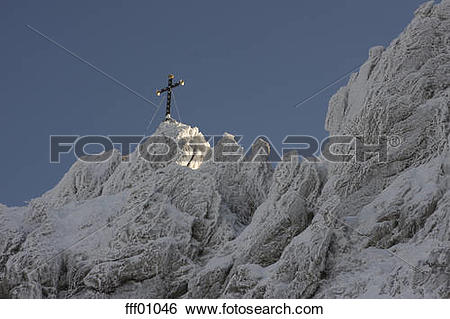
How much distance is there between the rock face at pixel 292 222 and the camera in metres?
28.9

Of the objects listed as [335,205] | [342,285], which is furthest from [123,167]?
[342,285]

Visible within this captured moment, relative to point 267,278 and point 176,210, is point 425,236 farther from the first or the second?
point 176,210

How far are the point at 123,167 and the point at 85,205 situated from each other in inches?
165

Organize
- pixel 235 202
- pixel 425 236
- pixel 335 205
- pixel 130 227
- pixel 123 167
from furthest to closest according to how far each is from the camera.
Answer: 1. pixel 123 167
2. pixel 235 202
3. pixel 130 227
4. pixel 335 205
5. pixel 425 236

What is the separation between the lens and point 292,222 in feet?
107

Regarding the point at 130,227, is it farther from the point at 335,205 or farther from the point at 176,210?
the point at 335,205

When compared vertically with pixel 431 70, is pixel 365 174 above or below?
below

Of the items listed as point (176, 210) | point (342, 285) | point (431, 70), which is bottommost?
point (342, 285)

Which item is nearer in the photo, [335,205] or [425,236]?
[425,236]

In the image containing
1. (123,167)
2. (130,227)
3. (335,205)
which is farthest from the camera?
(123,167)

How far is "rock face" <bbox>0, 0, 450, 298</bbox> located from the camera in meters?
28.9

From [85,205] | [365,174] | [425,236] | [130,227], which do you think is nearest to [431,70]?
[365,174]

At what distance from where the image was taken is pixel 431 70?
1328 inches

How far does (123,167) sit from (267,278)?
49.4 ft
